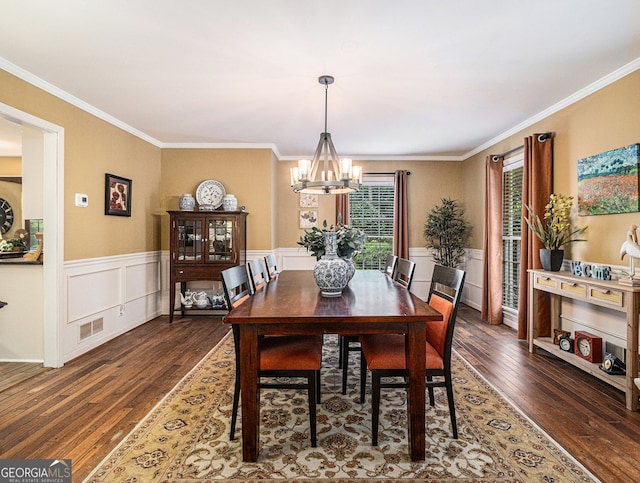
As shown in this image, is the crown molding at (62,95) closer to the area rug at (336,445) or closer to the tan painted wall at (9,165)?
the area rug at (336,445)

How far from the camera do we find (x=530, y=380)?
2.93 m

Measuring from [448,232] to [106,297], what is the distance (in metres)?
4.79

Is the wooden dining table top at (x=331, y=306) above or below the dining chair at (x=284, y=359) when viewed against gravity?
above

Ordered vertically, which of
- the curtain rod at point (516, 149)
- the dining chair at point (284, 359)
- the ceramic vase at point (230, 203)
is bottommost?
the dining chair at point (284, 359)

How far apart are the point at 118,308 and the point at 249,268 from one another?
2463 millimetres

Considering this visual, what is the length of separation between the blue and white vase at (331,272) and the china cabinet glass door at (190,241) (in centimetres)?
298

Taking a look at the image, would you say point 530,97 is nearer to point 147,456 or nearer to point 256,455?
point 256,455

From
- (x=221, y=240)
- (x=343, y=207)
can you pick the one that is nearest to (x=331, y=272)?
(x=221, y=240)

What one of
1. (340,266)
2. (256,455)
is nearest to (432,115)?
(340,266)

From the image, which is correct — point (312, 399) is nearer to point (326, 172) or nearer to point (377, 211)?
point (326, 172)

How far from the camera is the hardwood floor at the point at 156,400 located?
198 cm

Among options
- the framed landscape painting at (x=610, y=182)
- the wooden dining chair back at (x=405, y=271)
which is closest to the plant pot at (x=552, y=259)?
the framed landscape painting at (x=610, y=182)

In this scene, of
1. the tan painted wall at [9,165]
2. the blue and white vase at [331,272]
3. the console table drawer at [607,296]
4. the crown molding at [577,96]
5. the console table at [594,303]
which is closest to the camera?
the blue and white vase at [331,272]

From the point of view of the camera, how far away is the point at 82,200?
365cm
